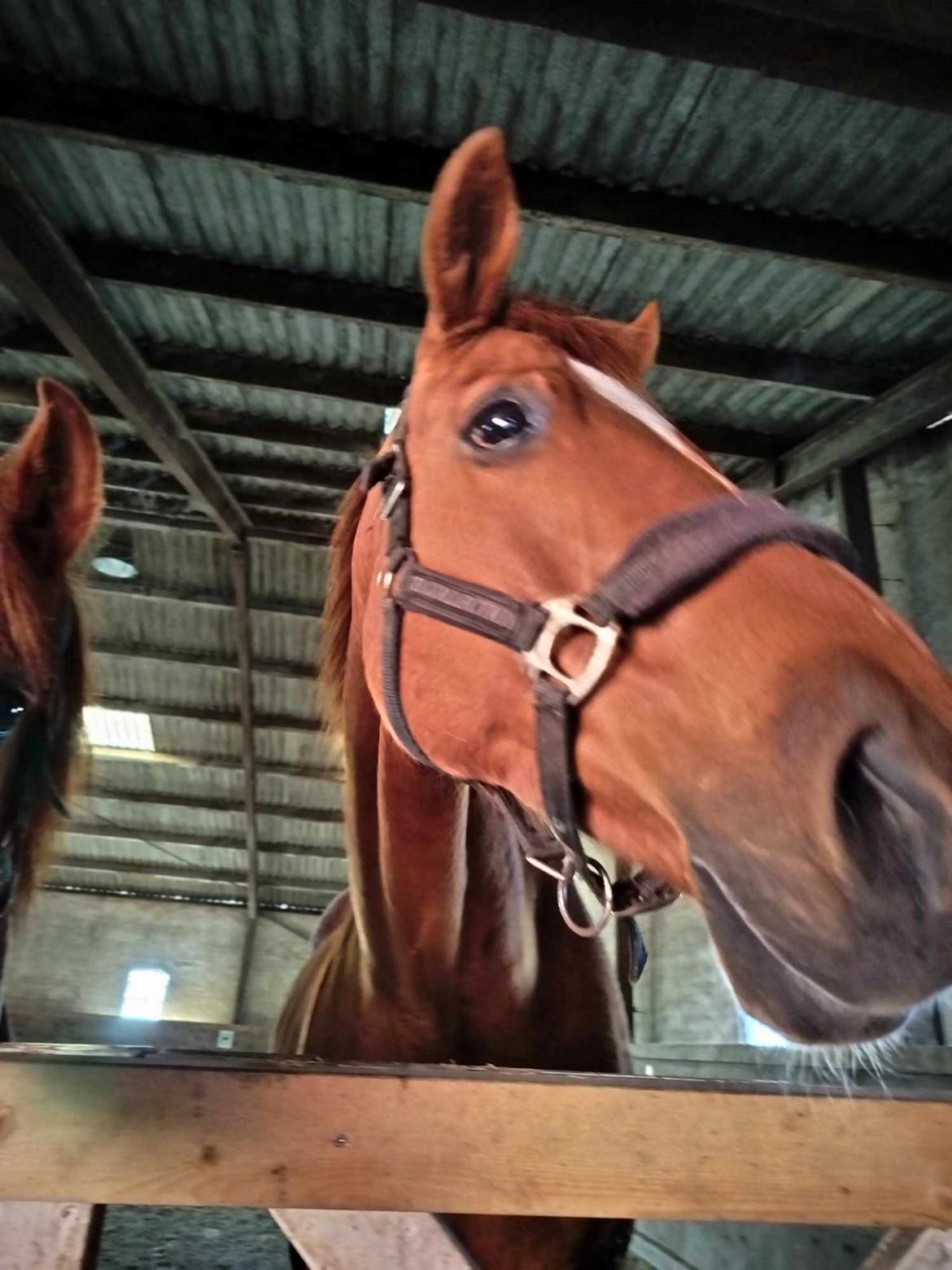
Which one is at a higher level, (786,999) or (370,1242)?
(786,999)

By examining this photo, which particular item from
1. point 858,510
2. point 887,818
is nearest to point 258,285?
point 858,510

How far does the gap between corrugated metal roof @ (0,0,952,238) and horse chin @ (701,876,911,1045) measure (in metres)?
2.90

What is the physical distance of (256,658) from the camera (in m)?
9.43

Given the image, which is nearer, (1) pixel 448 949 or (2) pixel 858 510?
(1) pixel 448 949

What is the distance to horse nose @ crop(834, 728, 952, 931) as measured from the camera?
69 centimetres

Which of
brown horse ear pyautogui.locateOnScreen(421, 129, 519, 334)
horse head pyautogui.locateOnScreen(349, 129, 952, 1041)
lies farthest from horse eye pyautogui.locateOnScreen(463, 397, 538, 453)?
brown horse ear pyautogui.locateOnScreen(421, 129, 519, 334)

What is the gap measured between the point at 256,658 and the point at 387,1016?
8.03 metres

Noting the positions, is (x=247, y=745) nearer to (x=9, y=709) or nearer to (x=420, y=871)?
(x=9, y=709)

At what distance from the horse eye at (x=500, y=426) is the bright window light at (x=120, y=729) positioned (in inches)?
376

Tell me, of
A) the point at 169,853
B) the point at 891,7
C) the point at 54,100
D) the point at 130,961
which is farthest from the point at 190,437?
the point at 130,961

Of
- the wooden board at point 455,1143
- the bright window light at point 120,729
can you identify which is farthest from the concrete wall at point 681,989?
the bright window light at point 120,729

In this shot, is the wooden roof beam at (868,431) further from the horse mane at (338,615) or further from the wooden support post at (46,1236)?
the wooden support post at (46,1236)

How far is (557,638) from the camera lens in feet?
3.31

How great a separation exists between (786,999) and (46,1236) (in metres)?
0.86
